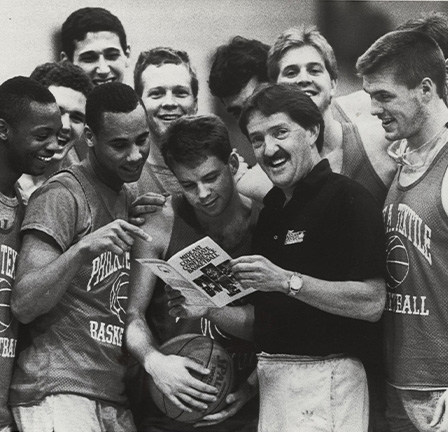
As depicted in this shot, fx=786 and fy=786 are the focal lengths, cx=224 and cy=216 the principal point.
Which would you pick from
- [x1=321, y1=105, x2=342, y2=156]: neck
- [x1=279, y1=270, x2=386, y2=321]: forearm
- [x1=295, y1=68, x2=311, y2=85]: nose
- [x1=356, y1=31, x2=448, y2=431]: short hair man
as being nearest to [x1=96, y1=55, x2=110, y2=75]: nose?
[x1=295, y1=68, x2=311, y2=85]: nose

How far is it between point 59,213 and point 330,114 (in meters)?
0.97

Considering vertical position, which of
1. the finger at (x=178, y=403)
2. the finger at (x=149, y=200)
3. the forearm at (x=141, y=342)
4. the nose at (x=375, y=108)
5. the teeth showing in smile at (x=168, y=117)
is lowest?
the finger at (x=178, y=403)

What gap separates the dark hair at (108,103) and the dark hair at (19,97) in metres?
0.12

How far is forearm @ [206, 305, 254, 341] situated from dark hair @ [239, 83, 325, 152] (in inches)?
22.6

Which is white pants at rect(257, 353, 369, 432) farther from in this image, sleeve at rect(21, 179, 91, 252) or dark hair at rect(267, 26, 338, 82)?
dark hair at rect(267, 26, 338, 82)

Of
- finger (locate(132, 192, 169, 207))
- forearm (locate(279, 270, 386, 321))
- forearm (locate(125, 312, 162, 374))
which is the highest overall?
finger (locate(132, 192, 169, 207))

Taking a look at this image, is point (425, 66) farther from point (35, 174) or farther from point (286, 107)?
point (35, 174)

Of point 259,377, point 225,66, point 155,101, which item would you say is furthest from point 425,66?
point 259,377

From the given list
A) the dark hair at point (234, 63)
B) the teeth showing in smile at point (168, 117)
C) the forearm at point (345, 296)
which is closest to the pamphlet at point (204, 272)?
the forearm at point (345, 296)

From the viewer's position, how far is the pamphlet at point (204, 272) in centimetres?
208

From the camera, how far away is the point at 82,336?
229 cm

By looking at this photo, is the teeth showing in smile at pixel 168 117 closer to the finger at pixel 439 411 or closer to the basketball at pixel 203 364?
the basketball at pixel 203 364

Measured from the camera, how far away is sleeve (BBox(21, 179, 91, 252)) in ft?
7.26

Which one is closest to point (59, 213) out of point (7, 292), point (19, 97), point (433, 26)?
point (7, 292)
